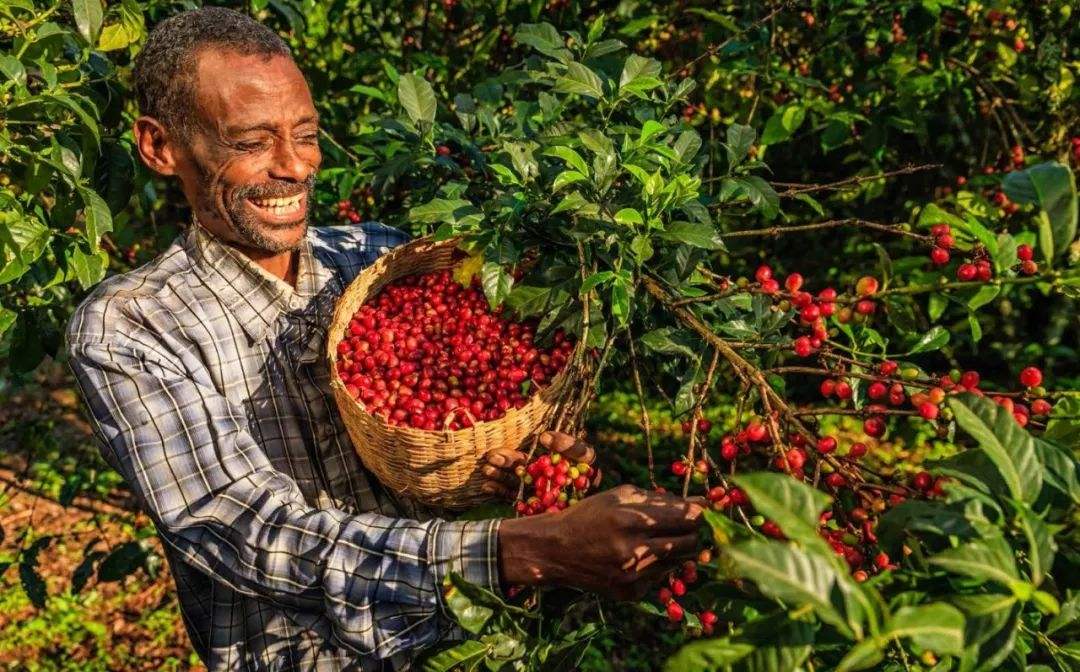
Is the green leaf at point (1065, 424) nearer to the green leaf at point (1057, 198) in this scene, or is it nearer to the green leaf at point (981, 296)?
the green leaf at point (981, 296)

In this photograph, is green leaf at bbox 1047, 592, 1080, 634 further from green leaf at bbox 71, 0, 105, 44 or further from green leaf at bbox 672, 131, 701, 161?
green leaf at bbox 71, 0, 105, 44

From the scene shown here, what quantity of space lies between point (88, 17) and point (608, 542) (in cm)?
170

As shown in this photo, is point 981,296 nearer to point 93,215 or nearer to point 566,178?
point 566,178

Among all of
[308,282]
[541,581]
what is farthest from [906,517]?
[308,282]

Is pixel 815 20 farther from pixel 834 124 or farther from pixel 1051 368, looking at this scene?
pixel 1051 368

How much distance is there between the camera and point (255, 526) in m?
1.76

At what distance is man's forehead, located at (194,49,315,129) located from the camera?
208cm

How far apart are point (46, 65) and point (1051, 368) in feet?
15.7

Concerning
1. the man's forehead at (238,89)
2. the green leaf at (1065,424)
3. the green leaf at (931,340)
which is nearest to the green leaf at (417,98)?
the man's forehead at (238,89)

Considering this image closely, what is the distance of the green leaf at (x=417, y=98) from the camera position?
2385 mm

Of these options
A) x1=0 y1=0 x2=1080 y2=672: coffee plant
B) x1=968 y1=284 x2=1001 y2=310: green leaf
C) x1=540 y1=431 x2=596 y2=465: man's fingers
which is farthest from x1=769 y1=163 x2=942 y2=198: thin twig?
x1=540 y1=431 x2=596 y2=465: man's fingers

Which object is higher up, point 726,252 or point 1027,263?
point 1027,263

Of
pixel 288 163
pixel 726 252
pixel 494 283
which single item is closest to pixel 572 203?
pixel 494 283

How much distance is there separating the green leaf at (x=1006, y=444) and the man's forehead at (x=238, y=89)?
5.10ft
